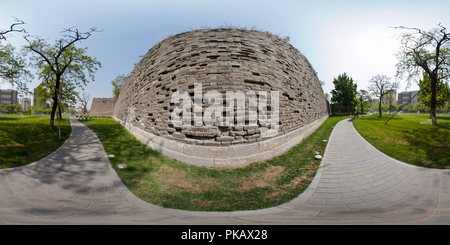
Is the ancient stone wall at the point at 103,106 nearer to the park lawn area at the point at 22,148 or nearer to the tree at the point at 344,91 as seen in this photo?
the park lawn area at the point at 22,148

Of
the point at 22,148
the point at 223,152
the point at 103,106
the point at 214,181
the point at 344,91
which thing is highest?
the point at 344,91

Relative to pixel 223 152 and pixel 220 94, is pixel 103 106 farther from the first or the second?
pixel 223 152

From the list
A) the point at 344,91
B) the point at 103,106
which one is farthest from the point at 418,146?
the point at 103,106

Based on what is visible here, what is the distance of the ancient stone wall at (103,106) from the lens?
3391 centimetres

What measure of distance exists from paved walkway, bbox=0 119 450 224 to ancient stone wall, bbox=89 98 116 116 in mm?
35663

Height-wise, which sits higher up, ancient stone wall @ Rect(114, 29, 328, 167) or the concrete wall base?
ancient stone wall @ Rect(114, 29, 328, 167)

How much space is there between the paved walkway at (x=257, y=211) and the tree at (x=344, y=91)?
26435 mm

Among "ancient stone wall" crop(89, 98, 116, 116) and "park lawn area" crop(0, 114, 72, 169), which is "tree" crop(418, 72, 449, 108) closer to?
"park lawn area" crop(0, 114, 72, 169)

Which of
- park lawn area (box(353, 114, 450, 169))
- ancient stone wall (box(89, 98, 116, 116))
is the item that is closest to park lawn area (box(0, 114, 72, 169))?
park lawn area (box(353, 114, 450, 169))

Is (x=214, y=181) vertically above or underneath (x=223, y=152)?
underneath

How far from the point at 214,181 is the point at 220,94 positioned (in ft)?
9.07

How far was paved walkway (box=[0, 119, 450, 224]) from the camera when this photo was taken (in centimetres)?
241

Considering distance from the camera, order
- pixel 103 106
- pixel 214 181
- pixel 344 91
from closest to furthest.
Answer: pixel 214 181 → pixel 344 91 → pixel 103 106

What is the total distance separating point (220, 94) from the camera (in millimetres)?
5047
